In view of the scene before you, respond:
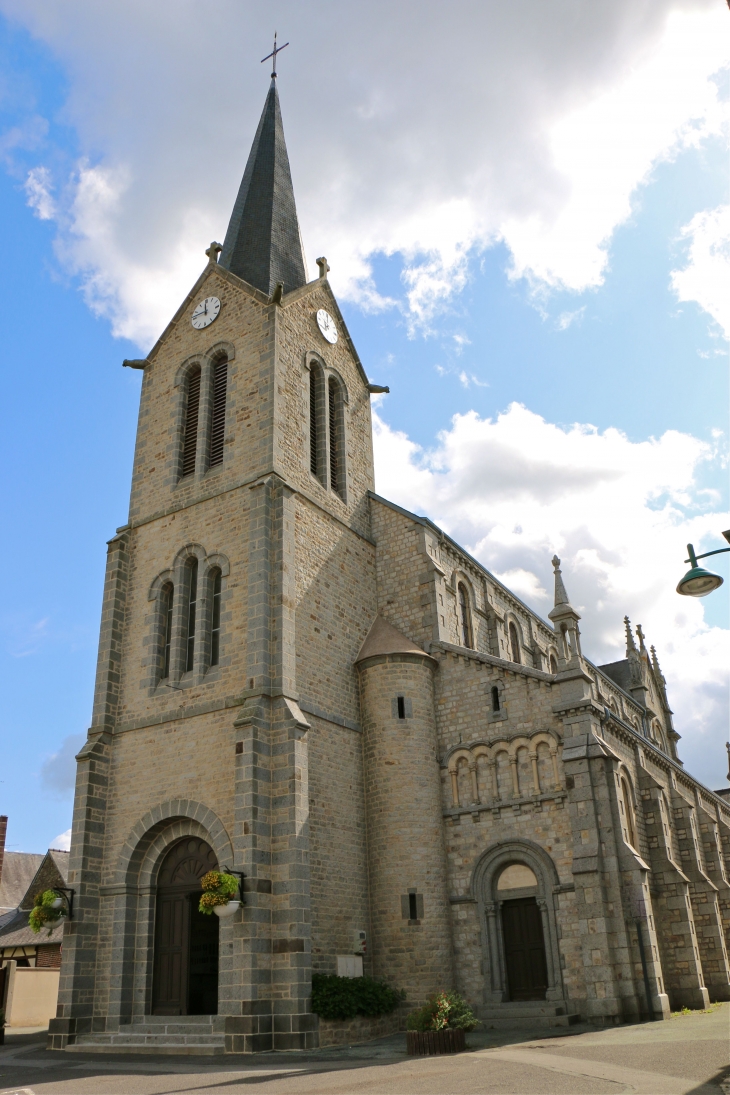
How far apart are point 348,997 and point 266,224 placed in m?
25.5

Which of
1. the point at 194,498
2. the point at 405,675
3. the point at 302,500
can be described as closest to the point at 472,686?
the point at 405,675

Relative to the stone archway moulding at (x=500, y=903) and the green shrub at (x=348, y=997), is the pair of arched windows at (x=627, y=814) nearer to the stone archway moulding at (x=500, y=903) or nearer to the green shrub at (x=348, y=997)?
the stone archway moulding at (x=500, y=903)

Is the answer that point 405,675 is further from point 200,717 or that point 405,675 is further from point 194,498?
point 194,498

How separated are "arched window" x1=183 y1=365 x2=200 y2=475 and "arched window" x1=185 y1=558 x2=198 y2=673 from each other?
Answer: 137 inches

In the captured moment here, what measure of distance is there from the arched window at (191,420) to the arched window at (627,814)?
50.7 ft

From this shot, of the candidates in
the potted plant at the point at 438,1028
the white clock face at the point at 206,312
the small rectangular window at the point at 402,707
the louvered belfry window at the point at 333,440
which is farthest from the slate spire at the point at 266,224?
the potted plant at the point at 438,1028

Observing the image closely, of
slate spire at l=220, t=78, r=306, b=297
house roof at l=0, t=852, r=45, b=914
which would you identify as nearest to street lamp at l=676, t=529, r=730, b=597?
slate spire at l=220, t=78, r=306, b=297

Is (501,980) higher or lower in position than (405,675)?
lower

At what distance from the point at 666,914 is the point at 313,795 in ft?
32.2

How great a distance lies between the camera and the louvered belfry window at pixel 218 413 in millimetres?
26255

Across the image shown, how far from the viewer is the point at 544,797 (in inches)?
845

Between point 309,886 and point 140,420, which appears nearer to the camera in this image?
point 309,886

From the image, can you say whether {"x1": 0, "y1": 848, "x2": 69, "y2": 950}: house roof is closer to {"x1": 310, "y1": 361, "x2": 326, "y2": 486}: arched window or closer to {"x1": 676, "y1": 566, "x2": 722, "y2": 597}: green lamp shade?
{"x1": 310, "y1": 361, "x2": 326, "y2": 486}: arched window

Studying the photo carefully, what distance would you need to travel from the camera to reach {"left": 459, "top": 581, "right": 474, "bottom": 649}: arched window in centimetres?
2886
